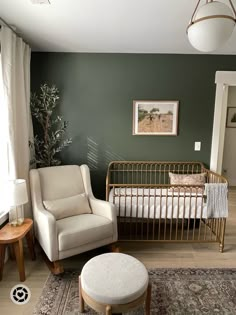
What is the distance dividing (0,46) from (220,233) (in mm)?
3192

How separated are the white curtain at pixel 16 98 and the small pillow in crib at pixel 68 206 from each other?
1.44 feet

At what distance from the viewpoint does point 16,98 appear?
241 centimetres

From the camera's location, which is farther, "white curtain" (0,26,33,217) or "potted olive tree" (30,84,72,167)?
"potted olive tree" (30,84,72,167)

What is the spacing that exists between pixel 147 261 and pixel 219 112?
228cm

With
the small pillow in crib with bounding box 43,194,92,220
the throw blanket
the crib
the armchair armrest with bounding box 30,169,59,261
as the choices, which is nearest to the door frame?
the crib

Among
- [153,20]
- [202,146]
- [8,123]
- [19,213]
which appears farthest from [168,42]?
[19,213]

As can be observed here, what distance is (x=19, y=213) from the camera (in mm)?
2275

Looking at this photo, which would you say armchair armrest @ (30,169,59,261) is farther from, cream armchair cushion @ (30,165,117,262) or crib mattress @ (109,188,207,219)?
crib mattress @ (109,188,207,219)

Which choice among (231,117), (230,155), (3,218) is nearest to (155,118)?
(3,218)

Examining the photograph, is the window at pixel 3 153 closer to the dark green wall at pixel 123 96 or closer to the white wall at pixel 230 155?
the dark green wall at pixel 123 96

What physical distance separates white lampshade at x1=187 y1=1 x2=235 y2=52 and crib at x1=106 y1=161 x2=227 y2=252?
1612mm

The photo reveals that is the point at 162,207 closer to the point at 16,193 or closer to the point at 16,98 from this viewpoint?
the point at 16,193

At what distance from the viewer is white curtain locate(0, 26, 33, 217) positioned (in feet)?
7.13

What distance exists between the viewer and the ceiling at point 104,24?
5.97ft
